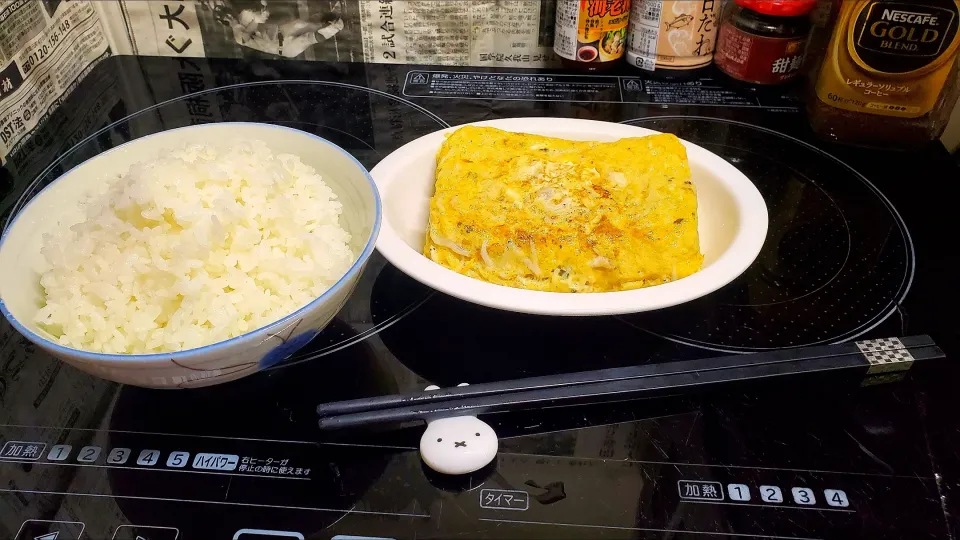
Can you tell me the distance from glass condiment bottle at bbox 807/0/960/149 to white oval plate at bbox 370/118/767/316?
421 mm

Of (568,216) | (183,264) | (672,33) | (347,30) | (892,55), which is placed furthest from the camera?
(347,30)

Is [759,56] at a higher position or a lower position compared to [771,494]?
higher

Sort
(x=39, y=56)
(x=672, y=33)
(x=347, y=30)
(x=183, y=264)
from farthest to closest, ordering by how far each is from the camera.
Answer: (x=347, y=30)
(x=672, y=33)
(x=39, y=56)
(x=183, y=264)

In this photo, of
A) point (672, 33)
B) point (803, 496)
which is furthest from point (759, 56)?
point (803, 496)

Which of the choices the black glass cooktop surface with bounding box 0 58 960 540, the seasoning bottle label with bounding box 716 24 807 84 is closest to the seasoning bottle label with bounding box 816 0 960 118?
the seasoning bottle label with bounding box 716 24 807 84

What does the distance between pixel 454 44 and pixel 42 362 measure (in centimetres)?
109

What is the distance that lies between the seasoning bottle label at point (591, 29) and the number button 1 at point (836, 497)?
3.35 feet

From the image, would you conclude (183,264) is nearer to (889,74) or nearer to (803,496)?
(803,496)

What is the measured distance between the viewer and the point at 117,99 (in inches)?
58.8

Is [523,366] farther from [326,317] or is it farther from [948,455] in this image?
[948,455]

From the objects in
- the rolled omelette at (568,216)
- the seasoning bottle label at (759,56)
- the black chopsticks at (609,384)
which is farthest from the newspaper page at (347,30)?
the black chopsticks at (609,384)

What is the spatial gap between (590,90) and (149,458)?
1154mm

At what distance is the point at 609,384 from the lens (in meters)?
0.81

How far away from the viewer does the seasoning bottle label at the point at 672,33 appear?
54.9 inches
